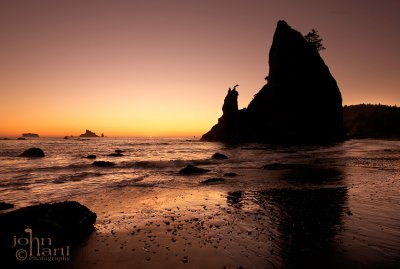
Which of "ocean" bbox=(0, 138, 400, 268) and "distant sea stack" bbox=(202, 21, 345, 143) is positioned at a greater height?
"distant sea stack" bbox=(202, 21, 345, 143)

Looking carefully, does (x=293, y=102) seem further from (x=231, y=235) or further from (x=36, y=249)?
(x=36, y=249)

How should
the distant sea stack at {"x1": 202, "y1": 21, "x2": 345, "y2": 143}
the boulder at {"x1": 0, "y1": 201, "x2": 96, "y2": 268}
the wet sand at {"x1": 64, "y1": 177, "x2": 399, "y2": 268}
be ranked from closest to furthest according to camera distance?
1. the wet sand at {"x1": 64, "y1": 177, "x2": 399, "y2": 268}
2. the boulder at {"x1": 0, "y1": 201, "x2": 96, "y2": 268}
3. the distant sea stack at {"x1": 202, "y1": 21, "x2": 345, "y2": 143}

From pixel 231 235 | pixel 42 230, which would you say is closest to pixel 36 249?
pixel 42 230

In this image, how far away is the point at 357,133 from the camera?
5827 inches

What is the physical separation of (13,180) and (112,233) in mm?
18295

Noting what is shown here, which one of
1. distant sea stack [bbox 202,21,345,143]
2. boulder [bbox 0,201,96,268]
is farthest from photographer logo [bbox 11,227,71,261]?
distant sea stack [bbox 202,21,345,143]

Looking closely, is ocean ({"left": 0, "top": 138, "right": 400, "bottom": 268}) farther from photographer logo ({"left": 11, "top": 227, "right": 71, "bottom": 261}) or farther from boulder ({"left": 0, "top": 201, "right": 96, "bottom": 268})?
photographer logo ({"left": 11, "top": 227, "right": 71, "bottom": 261})

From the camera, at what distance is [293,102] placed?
89250 millimetres

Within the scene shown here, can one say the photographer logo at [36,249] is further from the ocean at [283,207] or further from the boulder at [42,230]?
the ocean at [283,207]

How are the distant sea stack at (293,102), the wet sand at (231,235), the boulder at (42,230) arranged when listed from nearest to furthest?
the wet sand at (231,235) < the boulder at (42,230) < the distant sea stack at (293,102)

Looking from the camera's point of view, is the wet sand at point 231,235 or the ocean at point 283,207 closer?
the wet sand at point 231,235

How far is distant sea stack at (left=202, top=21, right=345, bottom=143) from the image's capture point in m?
87.7

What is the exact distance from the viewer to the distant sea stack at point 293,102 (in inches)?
3452

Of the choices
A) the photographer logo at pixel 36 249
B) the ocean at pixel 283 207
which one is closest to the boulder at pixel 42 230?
the photographer logo at pixel 36 249
